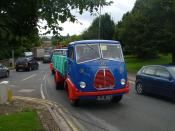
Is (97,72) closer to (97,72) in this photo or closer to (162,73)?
(97,72)

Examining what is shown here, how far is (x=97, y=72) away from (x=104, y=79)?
355mm

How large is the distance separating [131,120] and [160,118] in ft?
3.05

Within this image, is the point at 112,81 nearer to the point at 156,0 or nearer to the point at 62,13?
the point at 62,13

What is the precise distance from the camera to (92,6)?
22.2 ft

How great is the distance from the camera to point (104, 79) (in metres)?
14.7

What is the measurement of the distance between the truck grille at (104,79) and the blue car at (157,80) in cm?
278

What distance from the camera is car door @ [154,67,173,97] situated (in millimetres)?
16303

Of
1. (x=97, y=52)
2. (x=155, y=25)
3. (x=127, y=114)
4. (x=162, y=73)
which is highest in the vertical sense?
(x=155, y=25)

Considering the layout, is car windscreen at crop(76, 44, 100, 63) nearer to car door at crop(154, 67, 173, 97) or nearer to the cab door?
the cab door

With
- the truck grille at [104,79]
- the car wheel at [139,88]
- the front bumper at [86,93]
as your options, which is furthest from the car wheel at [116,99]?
the car wheel at [139,88]

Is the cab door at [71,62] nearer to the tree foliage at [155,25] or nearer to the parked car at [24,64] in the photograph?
the tree foliage at [155,25]

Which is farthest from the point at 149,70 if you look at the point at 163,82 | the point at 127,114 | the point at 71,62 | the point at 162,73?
the point at 127,114

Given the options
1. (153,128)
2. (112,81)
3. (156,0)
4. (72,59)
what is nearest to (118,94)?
(112,81)

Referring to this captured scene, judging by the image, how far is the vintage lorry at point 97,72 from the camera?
14648 mm
